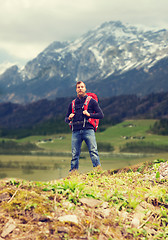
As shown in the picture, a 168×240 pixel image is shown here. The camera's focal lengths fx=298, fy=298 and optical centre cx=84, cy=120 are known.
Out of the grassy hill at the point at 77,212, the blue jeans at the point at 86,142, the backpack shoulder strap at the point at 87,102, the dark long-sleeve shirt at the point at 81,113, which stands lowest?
the grassy hill at the point at 77,212

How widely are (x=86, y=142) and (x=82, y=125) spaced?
0.94m

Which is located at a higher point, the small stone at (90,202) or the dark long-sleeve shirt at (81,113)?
the dark long-sleeve shirt at (81,113)

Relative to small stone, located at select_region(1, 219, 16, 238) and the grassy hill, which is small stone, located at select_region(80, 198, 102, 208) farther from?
small stone, located at select_region(1, 219, 16, 238)

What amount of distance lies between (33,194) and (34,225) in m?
1.61

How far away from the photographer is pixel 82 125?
1534 centimetres

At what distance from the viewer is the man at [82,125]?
15273mm

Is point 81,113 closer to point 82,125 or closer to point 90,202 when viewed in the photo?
point 82,125

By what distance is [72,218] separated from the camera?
26.3 ft

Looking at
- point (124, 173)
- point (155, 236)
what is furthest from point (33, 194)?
point (124, 173)

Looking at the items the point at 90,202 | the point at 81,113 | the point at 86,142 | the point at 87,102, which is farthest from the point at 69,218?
the point at 87,102

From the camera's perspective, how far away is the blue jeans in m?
15.3

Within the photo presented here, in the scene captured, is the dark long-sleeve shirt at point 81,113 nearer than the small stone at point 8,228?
No

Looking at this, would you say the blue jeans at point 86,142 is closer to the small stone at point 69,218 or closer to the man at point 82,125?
the man at point 82,125

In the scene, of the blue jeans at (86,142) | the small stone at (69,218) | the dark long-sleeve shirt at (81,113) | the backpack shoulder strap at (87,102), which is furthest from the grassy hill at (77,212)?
the backpack shoulder strap at (87,102)
